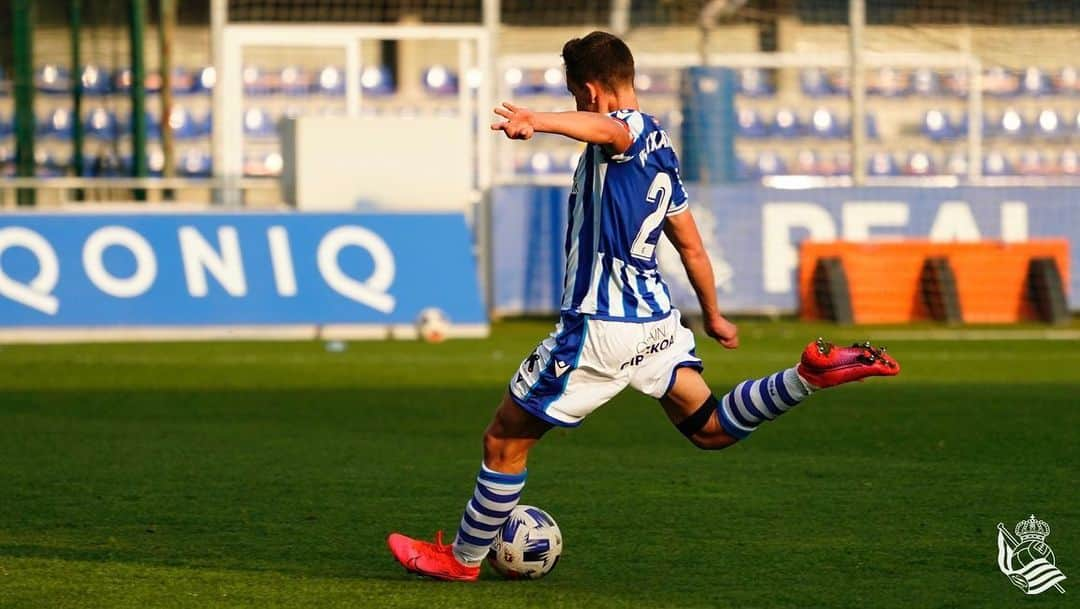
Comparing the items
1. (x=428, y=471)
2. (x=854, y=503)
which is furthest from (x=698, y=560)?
(x=428, y=471)

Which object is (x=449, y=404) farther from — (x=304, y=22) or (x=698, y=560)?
(x=304, y=22)

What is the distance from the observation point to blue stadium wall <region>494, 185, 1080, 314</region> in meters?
18.2

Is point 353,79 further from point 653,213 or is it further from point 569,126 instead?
point 569,126

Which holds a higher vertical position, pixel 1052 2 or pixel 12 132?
pixel 1052 2

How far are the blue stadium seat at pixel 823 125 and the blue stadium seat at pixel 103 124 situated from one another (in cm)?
885

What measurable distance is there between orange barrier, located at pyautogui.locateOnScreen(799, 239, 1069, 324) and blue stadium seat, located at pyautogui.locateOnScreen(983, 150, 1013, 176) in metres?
5.67

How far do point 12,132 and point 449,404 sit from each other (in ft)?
43.1

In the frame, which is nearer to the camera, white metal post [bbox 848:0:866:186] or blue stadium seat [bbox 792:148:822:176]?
white metal post [bbox 848:0:866:186]

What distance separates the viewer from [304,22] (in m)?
22.0

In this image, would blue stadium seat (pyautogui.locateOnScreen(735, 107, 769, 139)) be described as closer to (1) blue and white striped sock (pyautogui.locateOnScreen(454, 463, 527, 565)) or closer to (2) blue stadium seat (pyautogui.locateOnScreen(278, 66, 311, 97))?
(2) blue stadium seat (pyautogui.locateOnScreen(278, 66, 311, 97))

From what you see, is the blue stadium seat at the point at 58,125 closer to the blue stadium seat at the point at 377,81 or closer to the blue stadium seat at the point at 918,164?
the blue stadium seat at the point at 377,81

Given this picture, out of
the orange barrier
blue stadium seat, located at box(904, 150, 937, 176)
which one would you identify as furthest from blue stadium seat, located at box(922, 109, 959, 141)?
the orange barrier

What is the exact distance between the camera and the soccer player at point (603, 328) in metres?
5.50

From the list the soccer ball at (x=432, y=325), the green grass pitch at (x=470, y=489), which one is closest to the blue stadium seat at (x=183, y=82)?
the soccer ball at (x=432, y=325)
